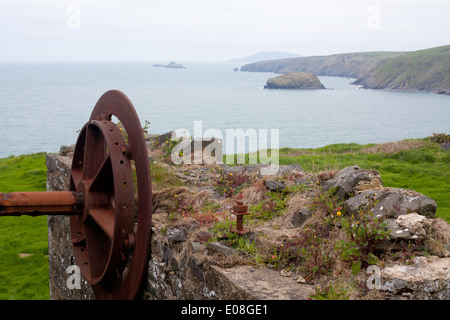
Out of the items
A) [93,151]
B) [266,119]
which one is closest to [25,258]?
[93,151]

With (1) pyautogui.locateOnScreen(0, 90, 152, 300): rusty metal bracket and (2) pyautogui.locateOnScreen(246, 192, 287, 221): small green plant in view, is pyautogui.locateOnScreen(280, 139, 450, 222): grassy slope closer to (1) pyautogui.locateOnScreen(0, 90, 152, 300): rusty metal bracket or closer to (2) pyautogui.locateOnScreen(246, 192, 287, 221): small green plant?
(2) pyautogui.locateOnScreen(246, 192, 287, 221): small green plant

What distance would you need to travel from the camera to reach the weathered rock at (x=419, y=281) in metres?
2.99

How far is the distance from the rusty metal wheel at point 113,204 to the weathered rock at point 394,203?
6.43 feet

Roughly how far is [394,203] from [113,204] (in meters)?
2.77

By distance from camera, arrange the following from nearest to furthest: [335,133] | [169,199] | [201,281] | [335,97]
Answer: [201,281]
[169,199]
[335,133]
[335,97]

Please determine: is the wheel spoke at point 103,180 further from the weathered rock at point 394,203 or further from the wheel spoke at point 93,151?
the weathered rock at point 394,203

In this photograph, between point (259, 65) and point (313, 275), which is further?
point (259, 65)

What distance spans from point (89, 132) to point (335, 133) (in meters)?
37.5

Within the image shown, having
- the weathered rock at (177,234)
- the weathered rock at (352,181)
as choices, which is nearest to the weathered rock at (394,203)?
the weathered rock at (352,181)

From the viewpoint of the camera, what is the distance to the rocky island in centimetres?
9269

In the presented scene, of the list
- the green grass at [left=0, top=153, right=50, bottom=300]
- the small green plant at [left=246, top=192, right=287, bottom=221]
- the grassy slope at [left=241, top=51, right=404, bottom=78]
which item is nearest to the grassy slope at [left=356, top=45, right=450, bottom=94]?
the grassy slope at [left=241, top=51, right=404, bottom=78]

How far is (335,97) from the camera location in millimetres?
74312
